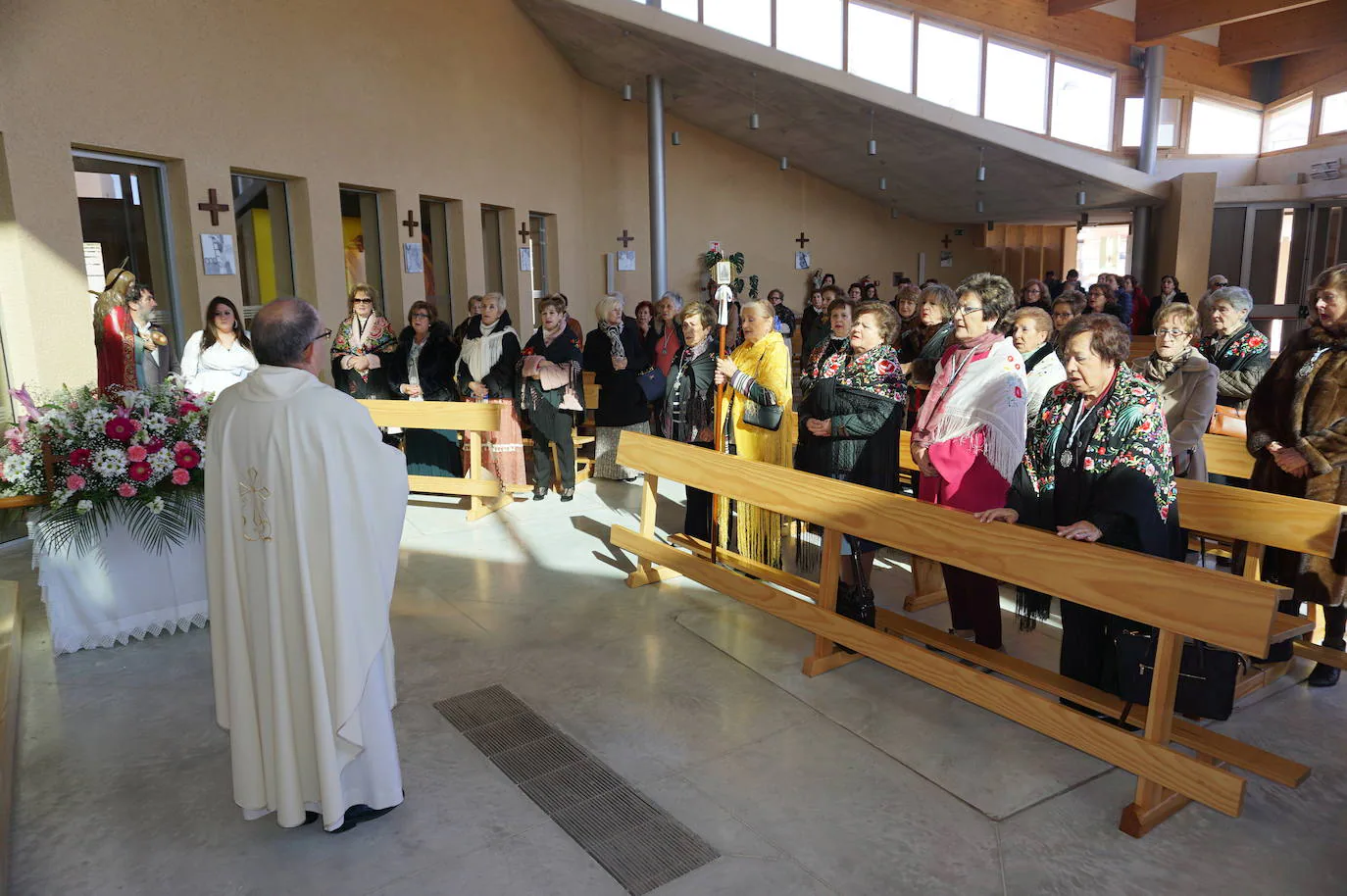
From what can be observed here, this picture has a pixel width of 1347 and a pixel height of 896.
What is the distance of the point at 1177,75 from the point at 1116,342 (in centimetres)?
1758

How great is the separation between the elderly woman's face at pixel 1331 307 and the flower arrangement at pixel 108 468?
4818mm

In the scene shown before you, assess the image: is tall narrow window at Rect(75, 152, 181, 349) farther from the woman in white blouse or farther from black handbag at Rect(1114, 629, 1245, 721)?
black handbag at Rect(1114, 629, 1245, 721)

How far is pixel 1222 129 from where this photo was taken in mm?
17562

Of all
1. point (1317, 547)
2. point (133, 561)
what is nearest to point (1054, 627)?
point (1317, 547)

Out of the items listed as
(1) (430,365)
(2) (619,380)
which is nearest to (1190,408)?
(2) (619,380)

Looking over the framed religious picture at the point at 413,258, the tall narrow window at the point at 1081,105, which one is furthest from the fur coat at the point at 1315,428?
the tall narrow window at the point at 1081,105

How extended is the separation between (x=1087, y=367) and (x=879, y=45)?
13.3 m

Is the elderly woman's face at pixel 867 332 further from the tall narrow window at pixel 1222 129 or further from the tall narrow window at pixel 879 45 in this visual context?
the tall narrow window at pixel 1222 129

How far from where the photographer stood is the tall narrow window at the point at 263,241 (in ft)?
26.1

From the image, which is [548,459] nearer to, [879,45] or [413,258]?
[413,258]

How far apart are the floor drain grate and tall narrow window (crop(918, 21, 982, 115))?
1433cm

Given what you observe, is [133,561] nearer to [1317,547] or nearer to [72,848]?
[72,848]

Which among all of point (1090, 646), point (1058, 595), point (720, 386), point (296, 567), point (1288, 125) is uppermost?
point (1288, 125)

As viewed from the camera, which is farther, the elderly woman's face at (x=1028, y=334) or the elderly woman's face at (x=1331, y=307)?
the elderly woman's face at (x=1028, y=334)
